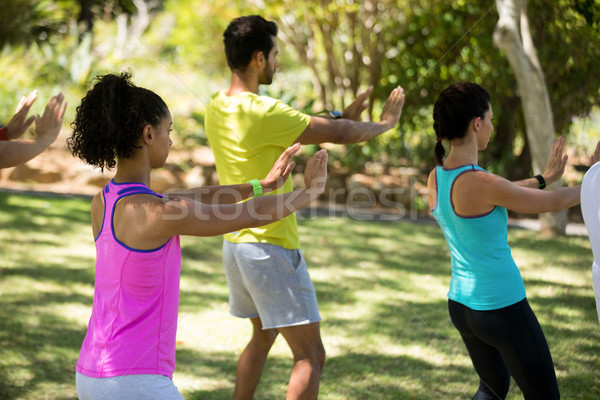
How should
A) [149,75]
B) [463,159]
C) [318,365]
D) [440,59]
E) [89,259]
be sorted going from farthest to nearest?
[149,75] < [440,59] < [89,259] < [318,365] < [463,159]

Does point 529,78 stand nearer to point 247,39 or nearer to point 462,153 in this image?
point 247,39

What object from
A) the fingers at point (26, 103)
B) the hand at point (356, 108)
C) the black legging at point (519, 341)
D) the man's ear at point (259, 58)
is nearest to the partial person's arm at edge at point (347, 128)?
the hand at point (356, 108)

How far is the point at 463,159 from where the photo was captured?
267 centimetres

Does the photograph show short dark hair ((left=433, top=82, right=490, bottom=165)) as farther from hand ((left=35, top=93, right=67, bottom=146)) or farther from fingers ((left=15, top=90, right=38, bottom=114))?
fingers ((left=15, top=90, right=38, bottom=114))

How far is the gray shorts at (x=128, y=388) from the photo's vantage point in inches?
78.5

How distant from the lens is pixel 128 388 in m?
2.00

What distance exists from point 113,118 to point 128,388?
0.85 metres

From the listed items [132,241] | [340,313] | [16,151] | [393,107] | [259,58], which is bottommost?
[340,313]

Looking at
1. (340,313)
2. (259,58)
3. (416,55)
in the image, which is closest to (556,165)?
(259,58)

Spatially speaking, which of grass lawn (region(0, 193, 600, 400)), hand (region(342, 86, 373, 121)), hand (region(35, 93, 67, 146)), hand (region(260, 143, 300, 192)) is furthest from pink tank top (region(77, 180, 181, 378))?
grass lawn (region(0, 193, 600, 400))

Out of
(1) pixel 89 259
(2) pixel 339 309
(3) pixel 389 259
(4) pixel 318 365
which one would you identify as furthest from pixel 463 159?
(1) pixel 89 259

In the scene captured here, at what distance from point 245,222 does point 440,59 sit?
832cm

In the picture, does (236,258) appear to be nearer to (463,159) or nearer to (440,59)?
(463,159)

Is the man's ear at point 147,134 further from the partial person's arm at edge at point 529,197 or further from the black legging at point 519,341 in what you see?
the black legging at point 519,341
